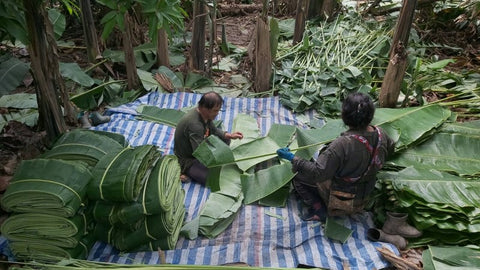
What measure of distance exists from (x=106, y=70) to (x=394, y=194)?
441 cm

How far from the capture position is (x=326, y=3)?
7.32 meters

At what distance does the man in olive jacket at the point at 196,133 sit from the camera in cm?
331

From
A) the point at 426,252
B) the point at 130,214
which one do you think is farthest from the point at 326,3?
the point at 130,214

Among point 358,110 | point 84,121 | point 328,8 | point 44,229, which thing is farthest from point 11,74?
point 328,8

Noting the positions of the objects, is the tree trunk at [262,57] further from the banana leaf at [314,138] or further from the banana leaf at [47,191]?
the banana leaf at [47,191]

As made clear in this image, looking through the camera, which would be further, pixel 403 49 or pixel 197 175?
pixel 403 49

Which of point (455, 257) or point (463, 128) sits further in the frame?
point (463, 128)

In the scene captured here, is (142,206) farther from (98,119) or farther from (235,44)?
(235,44)

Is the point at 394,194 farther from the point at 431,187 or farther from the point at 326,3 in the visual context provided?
the point at 326,3

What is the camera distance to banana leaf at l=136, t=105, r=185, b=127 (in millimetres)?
4352

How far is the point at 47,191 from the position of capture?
7.68 feet

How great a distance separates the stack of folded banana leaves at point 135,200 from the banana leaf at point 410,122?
83.1 inches

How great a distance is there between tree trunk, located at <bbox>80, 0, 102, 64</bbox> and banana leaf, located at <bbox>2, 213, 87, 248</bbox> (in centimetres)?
358

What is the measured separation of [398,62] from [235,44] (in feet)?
12.1
